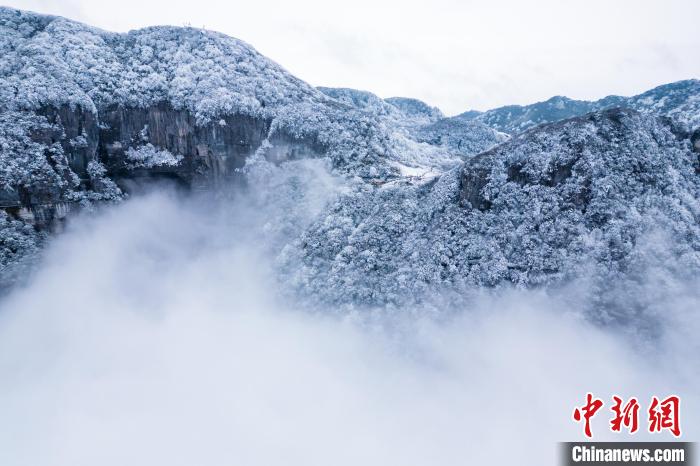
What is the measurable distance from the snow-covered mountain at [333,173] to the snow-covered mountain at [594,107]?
23.1 feet

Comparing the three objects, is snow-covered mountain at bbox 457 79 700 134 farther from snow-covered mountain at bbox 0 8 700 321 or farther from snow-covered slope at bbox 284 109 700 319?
snow-covered slope at bbox 284 109 700 319

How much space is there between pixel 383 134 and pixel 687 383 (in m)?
35.0

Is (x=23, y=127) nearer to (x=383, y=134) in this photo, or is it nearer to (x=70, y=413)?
(x=70, y=413)

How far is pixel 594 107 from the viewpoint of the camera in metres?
102

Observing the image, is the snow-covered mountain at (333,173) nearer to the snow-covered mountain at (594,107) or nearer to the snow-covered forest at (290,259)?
the snow-covered forest at (290,259)

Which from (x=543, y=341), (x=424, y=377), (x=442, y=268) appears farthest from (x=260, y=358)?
(x=543, y=341)

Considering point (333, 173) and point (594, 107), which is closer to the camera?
point (333, 173)

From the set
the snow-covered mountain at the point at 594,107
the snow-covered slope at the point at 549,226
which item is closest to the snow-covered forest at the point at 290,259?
the snow-covered slope at the point at 549,226

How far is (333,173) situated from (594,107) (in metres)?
88.5

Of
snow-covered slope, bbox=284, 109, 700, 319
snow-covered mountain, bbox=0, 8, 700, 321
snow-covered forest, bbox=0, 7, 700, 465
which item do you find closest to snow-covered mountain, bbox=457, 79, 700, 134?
snow-covered mountain, bbox=0, 8, 700, 321

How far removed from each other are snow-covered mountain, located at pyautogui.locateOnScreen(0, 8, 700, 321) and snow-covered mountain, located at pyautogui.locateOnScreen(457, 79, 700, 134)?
7031 millimetres

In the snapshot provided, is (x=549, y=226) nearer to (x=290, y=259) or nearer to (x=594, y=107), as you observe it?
(x=290, y=259)

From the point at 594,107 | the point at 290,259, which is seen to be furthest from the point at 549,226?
the point at 594,107

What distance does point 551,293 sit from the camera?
26.2m
